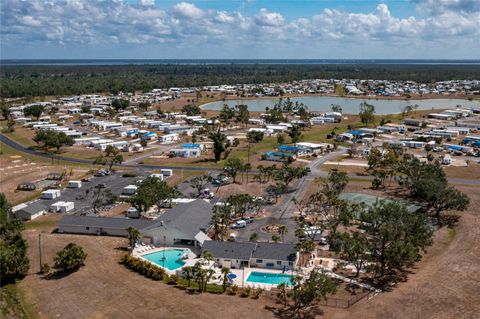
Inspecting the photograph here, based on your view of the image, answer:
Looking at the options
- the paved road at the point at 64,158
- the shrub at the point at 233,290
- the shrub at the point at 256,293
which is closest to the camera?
the shrub at the point at 256,293

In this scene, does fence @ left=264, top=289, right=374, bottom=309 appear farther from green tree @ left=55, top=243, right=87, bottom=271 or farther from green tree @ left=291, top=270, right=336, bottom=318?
green tree @ left=55, top=243, right=87, bottom=271

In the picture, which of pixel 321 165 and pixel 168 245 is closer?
pixel 168 245

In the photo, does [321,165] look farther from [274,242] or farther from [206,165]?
[274,242]

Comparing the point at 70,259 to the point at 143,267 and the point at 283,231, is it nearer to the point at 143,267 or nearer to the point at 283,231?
the point at 143,267

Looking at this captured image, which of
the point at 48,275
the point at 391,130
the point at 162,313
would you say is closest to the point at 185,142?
the point at 391,130

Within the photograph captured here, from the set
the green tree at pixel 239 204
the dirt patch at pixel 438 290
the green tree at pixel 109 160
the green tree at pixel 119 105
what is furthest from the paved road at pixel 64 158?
the green tree at pixel 119 105

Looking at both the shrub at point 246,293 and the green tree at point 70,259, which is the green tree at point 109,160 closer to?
the green tree at point 70,259

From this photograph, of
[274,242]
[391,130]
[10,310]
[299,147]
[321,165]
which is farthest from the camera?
[391,130]
